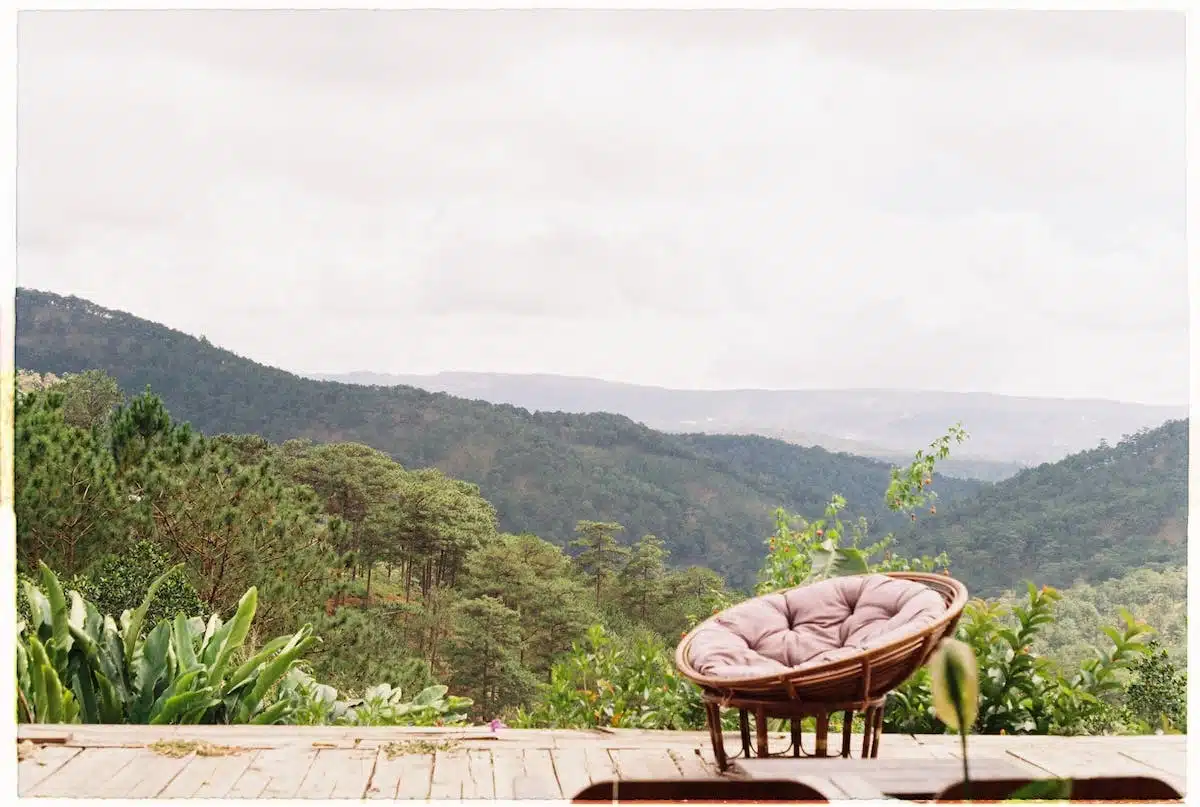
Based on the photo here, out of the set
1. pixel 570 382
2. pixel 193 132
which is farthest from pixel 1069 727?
pixel 193 132

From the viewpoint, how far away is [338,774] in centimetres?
328

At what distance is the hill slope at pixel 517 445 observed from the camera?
5.39m

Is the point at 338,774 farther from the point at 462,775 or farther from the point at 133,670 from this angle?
the point at 133,670

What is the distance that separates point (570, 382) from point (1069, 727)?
9.05 ft

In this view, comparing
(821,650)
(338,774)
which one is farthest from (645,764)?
(338,774)

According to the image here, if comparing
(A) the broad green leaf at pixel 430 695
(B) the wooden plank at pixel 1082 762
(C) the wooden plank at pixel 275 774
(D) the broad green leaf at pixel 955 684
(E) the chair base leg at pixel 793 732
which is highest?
(D) the broad green leaf at pixel 955 684

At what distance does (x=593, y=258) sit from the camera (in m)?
5.14

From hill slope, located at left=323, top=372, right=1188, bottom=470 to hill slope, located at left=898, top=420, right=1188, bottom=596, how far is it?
188mm

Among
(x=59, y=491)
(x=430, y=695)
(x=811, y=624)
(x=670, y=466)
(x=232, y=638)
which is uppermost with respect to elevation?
(x=670, y=466)

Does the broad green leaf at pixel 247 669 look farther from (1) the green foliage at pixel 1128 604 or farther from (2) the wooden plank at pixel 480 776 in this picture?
(1) the green foliage at pixel 1128 604

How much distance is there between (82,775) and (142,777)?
17cm

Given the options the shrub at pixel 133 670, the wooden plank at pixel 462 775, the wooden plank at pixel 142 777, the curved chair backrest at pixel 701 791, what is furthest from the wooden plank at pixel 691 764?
the wooden plank at pixel 142 777

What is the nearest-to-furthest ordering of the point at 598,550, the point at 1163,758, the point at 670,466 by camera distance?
the point at 1163,758
the point at 598,550
the point at 670,466

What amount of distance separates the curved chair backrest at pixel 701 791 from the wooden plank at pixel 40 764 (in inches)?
61.6
